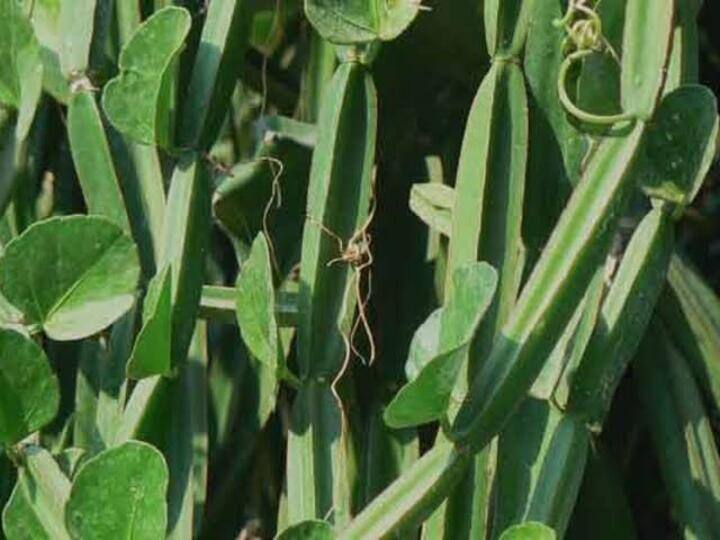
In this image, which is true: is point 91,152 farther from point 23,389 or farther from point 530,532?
point 530,532

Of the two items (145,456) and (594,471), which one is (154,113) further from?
(594,471)

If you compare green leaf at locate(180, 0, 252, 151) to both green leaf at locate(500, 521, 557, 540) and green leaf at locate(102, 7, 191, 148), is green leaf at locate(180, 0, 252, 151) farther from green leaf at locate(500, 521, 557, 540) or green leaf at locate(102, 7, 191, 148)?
green leaf at locate(500, 521, 557, 540)

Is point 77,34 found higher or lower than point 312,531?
higher

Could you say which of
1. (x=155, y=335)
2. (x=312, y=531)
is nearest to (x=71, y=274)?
(x=155, y=335)

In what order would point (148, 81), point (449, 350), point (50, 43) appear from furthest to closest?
point (50, 43) → point (148, 81) → point (449, 350)

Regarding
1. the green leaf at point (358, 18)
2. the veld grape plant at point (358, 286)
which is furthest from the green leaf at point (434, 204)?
the green leaf at point (358, 18)

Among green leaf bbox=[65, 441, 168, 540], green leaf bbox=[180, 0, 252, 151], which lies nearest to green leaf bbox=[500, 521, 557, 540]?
green leaf bbox=[65, 441, 168, 540]

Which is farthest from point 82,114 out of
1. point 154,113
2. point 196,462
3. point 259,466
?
point 259,466
